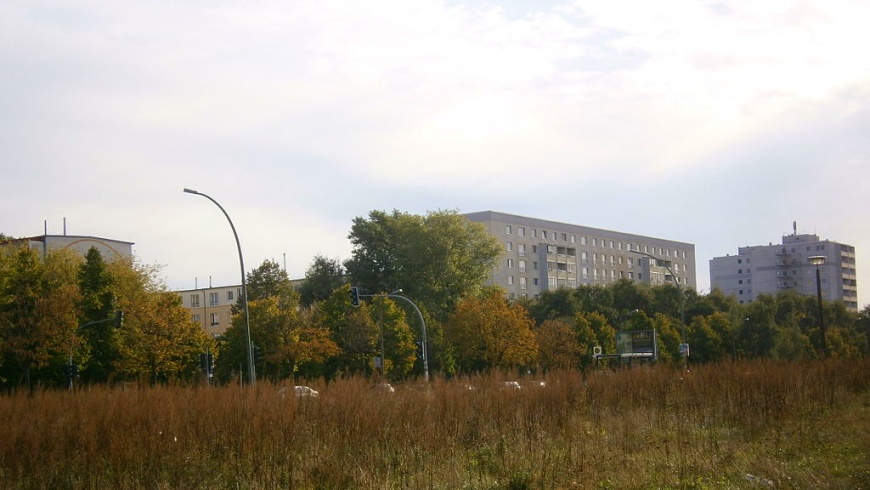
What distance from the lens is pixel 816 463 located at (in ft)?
45.4

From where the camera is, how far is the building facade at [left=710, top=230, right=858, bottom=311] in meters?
169

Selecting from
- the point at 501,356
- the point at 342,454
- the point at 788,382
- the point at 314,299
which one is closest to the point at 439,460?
the point at 342,454

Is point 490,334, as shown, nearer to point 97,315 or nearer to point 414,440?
point 97,315

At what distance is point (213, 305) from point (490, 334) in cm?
7279

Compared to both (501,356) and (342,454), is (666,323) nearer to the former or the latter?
(501,356)

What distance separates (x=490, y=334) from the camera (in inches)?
2213

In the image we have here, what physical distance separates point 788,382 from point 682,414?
14.2 ft

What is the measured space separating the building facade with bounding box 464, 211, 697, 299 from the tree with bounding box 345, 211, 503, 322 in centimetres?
2705

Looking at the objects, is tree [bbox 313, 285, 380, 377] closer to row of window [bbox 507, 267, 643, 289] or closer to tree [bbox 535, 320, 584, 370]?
tree [bbox 535, 320, 584, 370]

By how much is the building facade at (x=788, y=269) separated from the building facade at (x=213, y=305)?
8696 cm

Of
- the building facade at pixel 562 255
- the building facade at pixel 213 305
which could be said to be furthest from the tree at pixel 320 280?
the building facade at pixel 213 305

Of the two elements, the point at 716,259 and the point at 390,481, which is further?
the point at 716,259

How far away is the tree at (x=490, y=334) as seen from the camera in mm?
56188

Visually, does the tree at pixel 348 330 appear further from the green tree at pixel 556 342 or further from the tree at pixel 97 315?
the green tree at pixel 556 342
